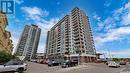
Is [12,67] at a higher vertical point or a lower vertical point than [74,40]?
lower

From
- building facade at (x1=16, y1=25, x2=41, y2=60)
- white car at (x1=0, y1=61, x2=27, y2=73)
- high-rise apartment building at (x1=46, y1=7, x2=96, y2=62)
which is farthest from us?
building facade at (x1=16, y1=25, x2=41, y2=60)

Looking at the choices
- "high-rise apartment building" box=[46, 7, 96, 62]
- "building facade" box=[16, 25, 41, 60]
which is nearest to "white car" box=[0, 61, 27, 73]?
"high-rise apartment building" box=[46, 7, 96, 62]

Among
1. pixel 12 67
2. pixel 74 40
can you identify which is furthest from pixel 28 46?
pixel 12 67

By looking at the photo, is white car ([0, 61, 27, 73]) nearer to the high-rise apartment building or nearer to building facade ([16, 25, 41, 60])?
the high-rise apartment building

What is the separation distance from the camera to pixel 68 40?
119 m

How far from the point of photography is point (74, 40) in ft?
370

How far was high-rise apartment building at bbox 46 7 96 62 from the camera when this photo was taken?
105062 millimetres

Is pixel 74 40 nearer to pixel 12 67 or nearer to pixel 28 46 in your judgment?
pixel 28 46

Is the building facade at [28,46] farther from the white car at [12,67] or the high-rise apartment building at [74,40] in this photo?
the white car at [12,67]

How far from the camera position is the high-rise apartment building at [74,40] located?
105 m

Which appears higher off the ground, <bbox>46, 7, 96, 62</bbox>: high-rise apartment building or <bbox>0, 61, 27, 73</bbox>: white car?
<bbox>46, 7, 96, 62</bbox>: high-rise apartment building

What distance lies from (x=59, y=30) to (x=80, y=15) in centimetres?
2386

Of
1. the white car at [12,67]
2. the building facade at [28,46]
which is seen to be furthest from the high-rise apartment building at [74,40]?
the white car at [12,67]

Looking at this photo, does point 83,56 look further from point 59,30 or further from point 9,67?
point 9,67
